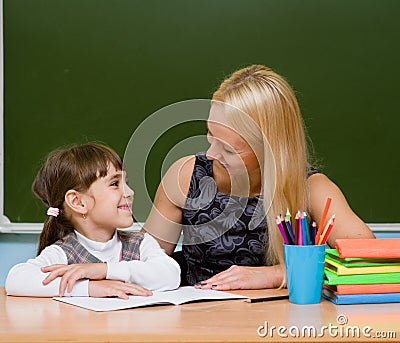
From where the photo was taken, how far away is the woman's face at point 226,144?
179 cm

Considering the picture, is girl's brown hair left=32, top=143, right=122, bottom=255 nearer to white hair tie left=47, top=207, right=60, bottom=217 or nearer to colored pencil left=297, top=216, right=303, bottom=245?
white hair tie left=47, top=207, right=60, bottom=217

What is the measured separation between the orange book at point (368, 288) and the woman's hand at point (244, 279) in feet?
0.76

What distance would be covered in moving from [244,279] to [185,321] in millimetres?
380

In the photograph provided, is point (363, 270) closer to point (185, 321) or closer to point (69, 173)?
point (185, 321)

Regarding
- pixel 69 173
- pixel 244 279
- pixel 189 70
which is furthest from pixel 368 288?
pixel 189 70

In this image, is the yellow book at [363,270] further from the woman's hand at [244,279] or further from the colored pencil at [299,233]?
the woman's hand at [244,279]

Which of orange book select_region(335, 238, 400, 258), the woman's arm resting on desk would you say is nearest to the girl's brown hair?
the woman's arm resting on desk

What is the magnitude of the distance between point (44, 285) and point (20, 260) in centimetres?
184

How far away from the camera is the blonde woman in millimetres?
1729

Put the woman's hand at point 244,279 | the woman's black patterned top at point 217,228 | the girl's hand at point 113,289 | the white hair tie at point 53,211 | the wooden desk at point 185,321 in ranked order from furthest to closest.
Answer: the woman's black patterned top at point 217,228 < the white hair tie at point 53,211 < the woman's hand at point 244,279 < the girl's hand at point 113,289 < the wooden desk at point 185,321

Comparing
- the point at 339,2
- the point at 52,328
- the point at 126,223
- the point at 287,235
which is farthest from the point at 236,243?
the point at 339,2

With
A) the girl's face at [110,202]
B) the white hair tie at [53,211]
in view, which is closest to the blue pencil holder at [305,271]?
the girl's face at [110,202]

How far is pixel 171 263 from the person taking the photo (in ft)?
5.19

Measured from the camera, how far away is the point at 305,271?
52.6 inches
